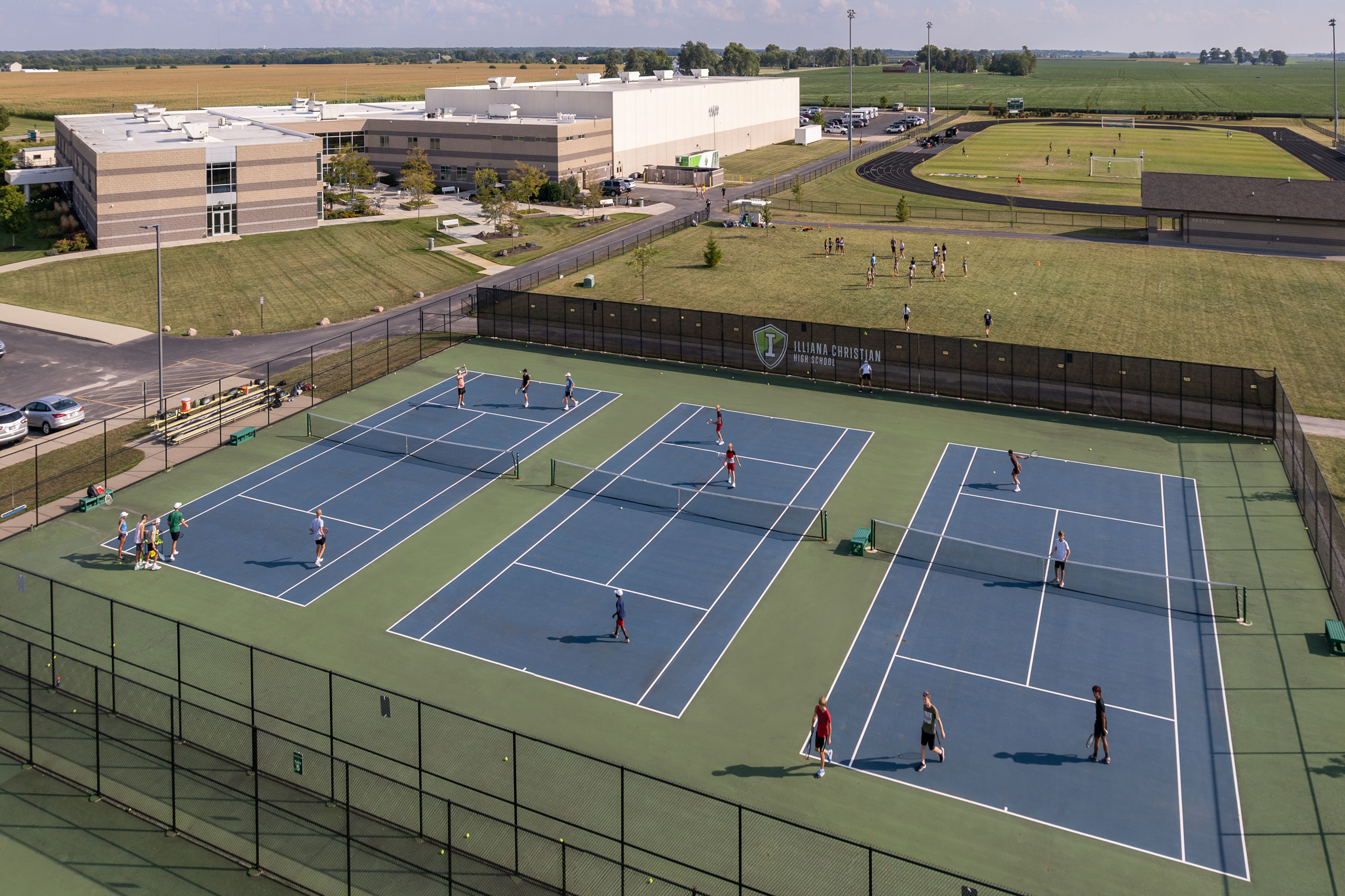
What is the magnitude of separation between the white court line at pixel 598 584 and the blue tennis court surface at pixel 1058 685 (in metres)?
5.00

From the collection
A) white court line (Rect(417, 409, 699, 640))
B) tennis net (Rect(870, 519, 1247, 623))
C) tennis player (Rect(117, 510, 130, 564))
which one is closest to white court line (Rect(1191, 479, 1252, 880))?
tennis net (Rect(870, 519, 1247, 623))

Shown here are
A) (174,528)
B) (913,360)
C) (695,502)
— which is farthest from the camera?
(913,360)

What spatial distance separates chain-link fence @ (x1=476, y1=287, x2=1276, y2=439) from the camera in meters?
40.4

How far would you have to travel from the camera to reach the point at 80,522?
33312 millimetres

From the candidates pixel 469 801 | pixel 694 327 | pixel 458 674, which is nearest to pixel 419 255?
pixel 694 327

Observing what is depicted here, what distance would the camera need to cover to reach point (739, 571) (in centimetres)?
3012

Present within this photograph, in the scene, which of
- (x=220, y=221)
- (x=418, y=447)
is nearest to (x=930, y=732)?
(x=418, y=447)

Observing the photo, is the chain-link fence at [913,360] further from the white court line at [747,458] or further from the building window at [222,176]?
the building window at [222,176]

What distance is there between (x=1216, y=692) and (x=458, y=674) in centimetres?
1835

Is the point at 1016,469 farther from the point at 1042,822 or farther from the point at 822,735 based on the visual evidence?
the point at 822,735

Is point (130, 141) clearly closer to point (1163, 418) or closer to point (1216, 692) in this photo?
point (1163, 418)

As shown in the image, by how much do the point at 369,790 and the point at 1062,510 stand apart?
23.6m

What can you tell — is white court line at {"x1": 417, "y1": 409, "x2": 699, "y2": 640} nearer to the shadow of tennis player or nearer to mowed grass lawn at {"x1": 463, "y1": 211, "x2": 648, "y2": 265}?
the shadow of tennis player

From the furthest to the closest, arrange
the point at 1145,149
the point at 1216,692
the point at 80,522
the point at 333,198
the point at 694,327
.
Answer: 1. the point at 1145,149
2. the point at 333,198
3. the point at 694,327
4. the point at 80,522
5. the point at 1216,692
